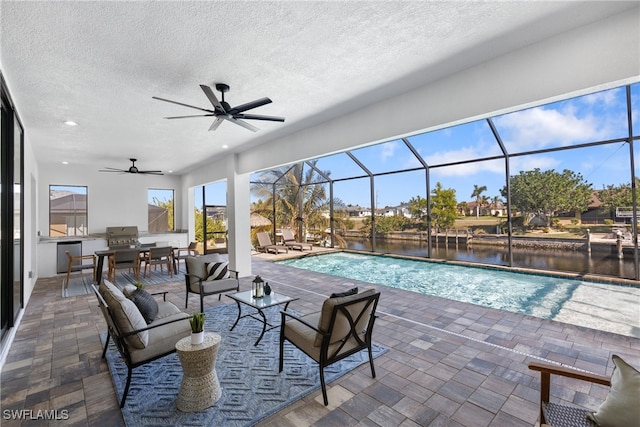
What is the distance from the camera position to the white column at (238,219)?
6750mm

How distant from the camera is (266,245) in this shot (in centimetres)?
1029

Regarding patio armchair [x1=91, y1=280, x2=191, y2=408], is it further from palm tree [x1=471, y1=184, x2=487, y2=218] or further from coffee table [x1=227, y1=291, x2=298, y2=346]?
palm tree [x1=471, y1=184, x2=487, y2=218]

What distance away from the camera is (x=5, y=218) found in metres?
3.42

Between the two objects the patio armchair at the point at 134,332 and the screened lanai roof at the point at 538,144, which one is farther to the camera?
the screened lanai roof at the point at 538,144

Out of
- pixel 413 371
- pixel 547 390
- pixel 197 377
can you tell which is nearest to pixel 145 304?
pixel 197 377

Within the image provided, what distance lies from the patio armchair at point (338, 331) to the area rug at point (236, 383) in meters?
0.33

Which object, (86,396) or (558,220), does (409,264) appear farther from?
(86,396)

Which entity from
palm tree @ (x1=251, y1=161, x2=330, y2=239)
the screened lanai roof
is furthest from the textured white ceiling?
palm tree @ (x1=251, y1=161, x2=330, y2=239)

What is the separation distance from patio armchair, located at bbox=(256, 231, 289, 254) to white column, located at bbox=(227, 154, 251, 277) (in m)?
3.10

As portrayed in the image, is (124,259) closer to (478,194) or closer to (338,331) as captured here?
(338,331)

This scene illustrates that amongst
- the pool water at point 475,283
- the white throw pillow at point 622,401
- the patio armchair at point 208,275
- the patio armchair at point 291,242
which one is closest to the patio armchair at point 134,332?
the patio armchair at point 208,275

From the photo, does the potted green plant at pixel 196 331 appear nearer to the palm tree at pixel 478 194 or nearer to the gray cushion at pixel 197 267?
the gray cushion at pixel 197 267

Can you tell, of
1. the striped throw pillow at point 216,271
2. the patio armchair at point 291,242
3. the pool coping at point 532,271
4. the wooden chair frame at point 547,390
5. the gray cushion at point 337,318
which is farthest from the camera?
the patio armchair at point 291,242

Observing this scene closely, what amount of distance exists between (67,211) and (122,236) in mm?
1695
